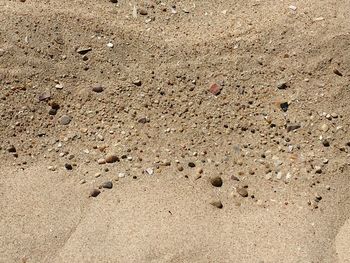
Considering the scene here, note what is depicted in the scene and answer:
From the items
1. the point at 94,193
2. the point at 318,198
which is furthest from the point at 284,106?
the point at 94,193

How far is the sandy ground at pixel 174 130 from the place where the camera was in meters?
2.85

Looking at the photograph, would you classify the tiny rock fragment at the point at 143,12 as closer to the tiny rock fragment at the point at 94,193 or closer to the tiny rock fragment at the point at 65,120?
the tiny rock fragment at the point at 65,120

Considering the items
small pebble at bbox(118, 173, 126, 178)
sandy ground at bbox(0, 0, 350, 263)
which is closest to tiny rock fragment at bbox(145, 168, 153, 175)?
sandy ground at bbox(0, 0, 350, 263)

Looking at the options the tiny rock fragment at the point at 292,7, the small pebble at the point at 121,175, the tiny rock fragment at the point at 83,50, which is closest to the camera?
the small pebble at the point at 121,175

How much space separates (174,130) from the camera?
A: 3221 mm

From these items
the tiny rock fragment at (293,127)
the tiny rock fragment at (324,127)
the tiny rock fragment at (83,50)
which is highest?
the tiny rock fragment at (83,50)

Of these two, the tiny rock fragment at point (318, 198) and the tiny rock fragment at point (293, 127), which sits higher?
the tiny rock fragment at point (293, 127)

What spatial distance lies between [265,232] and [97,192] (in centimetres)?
87

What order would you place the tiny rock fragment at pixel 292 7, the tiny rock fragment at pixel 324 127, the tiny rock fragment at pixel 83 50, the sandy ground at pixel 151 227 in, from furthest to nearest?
the tiny rock fragment at pixel 292 7 → the tiny rock fragment at pixel 83 50 → the tiny rock fragment at pixel 324 127 → the sandy ground at pixel 151 227

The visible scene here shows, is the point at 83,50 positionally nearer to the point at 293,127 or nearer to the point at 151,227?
the point at 151,227

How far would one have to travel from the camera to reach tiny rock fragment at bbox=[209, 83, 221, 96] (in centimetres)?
334

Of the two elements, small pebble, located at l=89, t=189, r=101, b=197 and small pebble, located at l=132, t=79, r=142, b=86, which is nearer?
small pebble, located at l=89, t=189, r=101, b=197

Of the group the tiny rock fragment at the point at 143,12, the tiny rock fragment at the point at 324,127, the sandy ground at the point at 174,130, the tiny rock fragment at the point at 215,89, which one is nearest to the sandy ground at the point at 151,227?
the sandy ground at the point at 174,130

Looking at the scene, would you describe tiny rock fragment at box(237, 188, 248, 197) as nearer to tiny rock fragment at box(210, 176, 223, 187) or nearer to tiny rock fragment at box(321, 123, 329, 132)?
tiny rock fragment at box(210, 176, 223, 187)
